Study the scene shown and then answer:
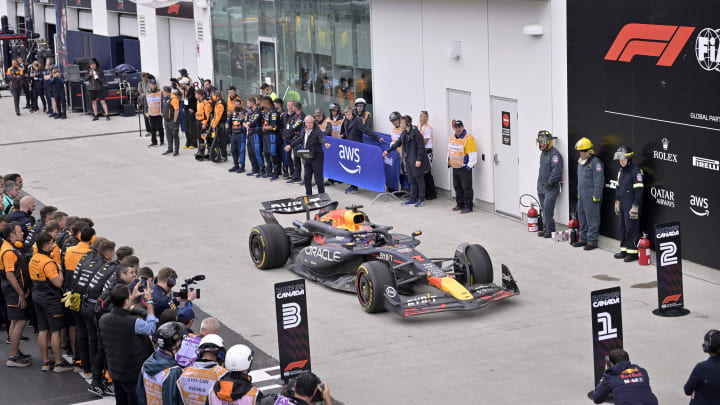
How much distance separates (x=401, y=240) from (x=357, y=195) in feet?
21.3

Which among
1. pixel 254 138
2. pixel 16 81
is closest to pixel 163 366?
pixel 254 138

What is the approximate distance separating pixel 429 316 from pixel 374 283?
87 cm

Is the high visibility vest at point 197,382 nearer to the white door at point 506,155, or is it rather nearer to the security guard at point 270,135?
the white door at point 506,155

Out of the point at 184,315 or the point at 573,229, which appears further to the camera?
the point at 573,229

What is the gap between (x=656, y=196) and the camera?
14.9 meters

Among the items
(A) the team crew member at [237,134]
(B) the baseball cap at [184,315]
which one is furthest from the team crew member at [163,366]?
(A) the team crew member at [237,134]

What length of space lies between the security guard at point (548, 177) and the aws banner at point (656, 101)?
0.96 feet

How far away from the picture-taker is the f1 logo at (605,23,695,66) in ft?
47.0

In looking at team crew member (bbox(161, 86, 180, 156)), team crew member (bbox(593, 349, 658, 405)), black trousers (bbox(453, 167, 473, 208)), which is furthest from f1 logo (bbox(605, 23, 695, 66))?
team crew member (bbox(161, 86, 180, 156))

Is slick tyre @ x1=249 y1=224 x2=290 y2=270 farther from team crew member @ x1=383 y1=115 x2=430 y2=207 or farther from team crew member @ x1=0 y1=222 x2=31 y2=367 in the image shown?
team crew member @ x1=383 y1=115 x2=430 y2=207

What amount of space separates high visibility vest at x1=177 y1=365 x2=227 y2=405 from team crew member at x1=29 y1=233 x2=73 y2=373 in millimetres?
3924

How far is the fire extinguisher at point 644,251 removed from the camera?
14.8m

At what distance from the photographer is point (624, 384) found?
8242 millimetres

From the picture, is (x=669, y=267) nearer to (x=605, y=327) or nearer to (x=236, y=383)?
(x=605, y=327)
